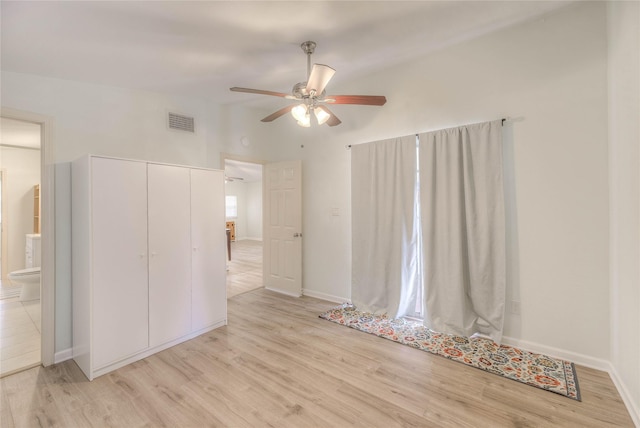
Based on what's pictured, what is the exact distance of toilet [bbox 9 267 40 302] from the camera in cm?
371

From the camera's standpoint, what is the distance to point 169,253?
2.65m

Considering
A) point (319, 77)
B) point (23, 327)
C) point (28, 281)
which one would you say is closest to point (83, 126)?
point (319, 77)

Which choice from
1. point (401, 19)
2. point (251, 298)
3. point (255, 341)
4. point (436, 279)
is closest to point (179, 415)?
point (255, 341)

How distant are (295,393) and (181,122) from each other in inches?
125

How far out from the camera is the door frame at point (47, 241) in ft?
7.70

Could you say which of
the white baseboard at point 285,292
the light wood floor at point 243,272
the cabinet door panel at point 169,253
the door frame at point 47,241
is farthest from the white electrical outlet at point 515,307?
the door frame at point 47,241

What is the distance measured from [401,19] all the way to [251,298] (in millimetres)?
3832

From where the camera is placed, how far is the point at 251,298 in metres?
4.06

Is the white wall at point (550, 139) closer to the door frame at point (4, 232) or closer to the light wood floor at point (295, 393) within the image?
the light wood floor at point (295, 393)

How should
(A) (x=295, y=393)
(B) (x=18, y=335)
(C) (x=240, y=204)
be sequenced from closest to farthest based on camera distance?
(A) (x=295, y=393)
(B) (x=18, y=335)
(C) (x=240, y=204)

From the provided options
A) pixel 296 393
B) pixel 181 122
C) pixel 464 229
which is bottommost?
pixel 296 393

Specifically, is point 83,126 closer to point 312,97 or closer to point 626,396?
point 312,97

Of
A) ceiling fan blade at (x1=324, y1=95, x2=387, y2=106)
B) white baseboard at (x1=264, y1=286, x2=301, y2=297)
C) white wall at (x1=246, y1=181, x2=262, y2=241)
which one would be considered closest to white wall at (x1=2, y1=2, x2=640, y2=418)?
ceiling fan blade at (x1=324, y1=95, x2=387, y2=106)

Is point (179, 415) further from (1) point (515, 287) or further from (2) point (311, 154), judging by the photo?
(2) point (311, 154)
